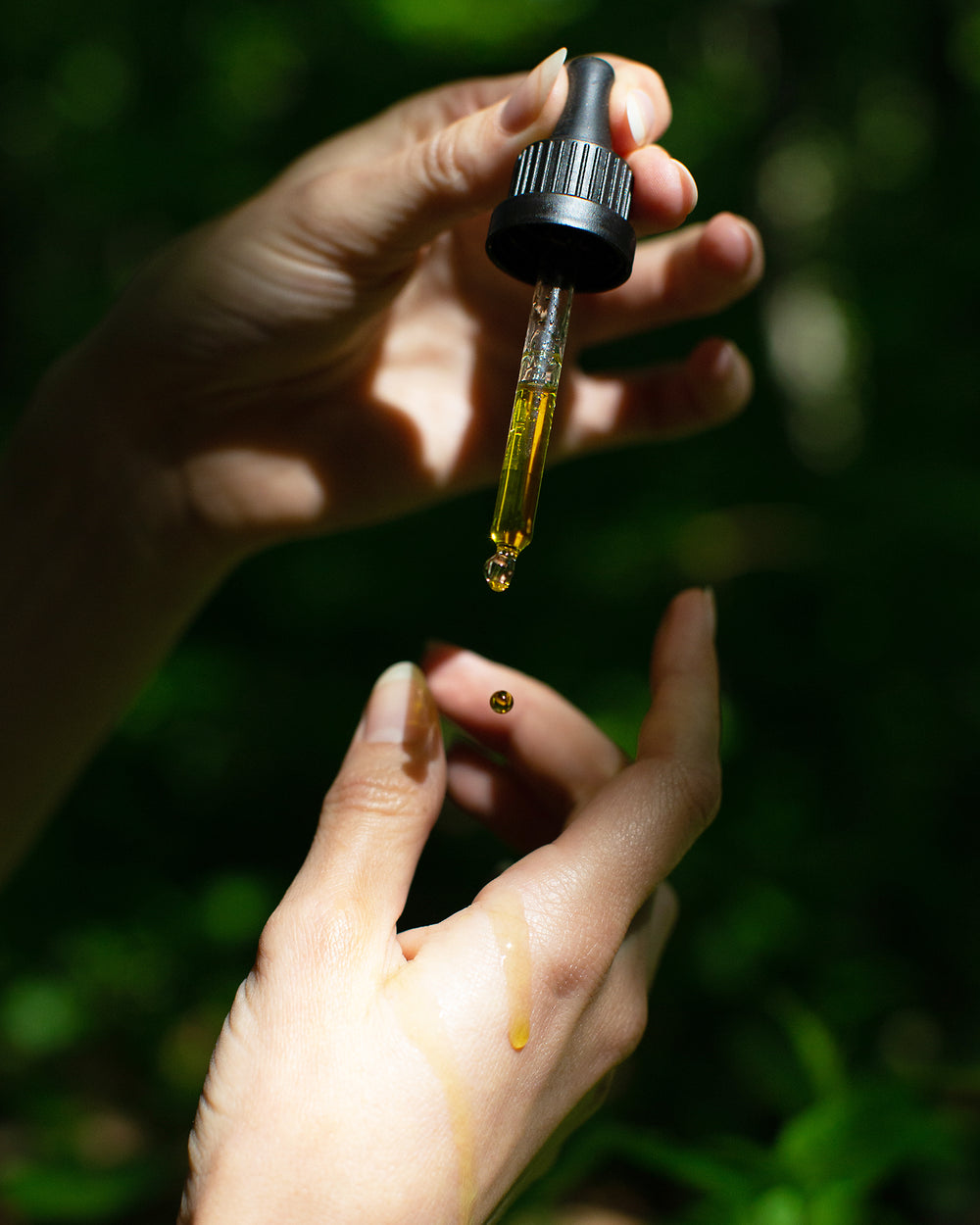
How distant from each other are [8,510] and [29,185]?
7.97 feet

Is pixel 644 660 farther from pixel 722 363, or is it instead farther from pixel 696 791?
pixel 696 791

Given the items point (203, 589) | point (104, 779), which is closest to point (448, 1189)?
point (203, 589)

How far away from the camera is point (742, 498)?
2.32 m

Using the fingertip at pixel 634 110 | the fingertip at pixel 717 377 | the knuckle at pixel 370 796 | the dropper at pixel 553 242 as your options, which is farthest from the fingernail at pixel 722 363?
the knuckle at pixel 370 796

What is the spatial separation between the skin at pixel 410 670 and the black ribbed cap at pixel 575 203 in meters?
0.04

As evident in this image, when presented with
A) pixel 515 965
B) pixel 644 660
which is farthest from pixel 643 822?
pixel 644 660

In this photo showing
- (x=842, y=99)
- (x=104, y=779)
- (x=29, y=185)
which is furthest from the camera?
(x=29, y=185)

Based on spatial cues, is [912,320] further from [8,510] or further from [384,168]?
[8,510]

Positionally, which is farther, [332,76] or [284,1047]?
[332,76]

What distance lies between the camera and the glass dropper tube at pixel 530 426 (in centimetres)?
83

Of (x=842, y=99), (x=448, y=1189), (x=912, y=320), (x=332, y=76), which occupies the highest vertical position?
(x=842, y=99)

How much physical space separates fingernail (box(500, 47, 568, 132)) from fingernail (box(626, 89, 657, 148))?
0.08 m

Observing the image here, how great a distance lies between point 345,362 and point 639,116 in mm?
597

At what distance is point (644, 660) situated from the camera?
2.08 meters
